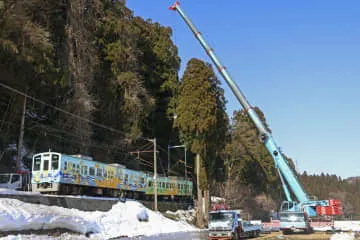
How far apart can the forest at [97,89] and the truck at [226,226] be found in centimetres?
1228

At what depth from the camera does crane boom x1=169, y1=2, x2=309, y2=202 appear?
31.1 metres

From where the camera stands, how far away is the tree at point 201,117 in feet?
119

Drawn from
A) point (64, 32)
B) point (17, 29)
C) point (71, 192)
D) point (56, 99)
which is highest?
point (64, 32)

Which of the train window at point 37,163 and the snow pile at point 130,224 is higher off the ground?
the train window at point 37,163

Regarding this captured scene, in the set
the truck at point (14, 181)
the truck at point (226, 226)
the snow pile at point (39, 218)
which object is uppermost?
the truck at point (14, 181)

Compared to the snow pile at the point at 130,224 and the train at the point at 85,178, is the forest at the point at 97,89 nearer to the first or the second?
the train at the point at 85,178

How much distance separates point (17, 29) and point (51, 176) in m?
10.8

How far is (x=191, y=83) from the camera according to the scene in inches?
1479

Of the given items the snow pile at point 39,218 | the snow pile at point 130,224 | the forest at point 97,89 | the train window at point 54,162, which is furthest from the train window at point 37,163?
the snow pile at point 39,218

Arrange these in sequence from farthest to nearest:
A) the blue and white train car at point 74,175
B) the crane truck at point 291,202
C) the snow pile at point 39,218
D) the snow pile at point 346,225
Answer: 1. the snow pile at point 346,225
2. the crane truck at point 291,202
3. the blue and white train car at point 74,175
4. the snow pile at point 39,218

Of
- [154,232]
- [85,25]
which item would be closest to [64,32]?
→ [85,25]

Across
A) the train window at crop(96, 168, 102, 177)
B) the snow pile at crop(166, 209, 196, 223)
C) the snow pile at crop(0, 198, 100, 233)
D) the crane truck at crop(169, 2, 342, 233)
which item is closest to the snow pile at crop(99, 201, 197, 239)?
the snow pile at crop(0, 198, 100, 233)

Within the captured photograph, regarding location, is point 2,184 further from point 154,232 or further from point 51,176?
point 154,232

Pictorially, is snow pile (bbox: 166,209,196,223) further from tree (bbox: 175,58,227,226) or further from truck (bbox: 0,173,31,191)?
truck (bbox: 0,173,31,191)
